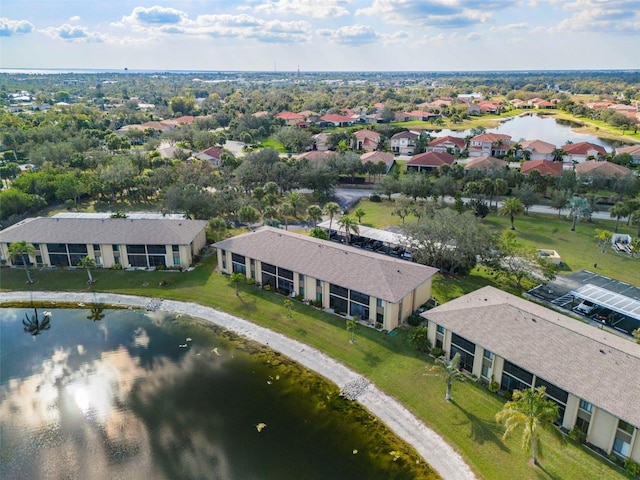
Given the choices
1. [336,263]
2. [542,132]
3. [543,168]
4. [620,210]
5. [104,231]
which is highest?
[543,168]

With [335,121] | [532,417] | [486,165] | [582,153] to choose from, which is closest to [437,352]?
[532,417]

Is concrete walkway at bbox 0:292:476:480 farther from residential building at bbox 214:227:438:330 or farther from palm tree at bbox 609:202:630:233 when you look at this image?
palm tree at bbox 609:202:630:233

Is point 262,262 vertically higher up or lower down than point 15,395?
higher up

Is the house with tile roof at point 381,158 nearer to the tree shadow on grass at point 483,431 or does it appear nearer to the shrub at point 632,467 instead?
the tree shadow on grass at point 483,431

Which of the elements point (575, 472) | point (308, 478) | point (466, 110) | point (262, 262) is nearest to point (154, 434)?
point (308, 478)

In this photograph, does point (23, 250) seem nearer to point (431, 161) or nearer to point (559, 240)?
point (559, 240)

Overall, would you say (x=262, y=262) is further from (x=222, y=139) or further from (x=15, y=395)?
(x=222, y=139)

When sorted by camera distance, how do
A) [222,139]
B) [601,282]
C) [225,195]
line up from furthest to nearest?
[222,139] < [225,195] < [601,282]
